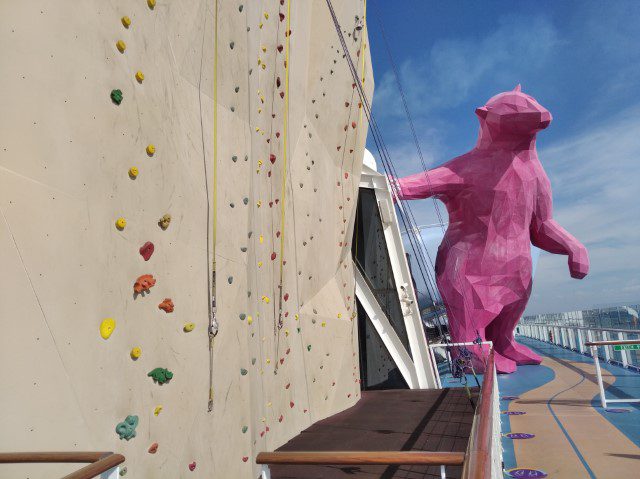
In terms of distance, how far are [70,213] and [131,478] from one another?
101 centimetres

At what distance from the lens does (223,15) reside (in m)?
2.71

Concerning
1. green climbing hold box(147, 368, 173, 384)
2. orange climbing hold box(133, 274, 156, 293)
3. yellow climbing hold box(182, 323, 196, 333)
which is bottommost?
green climbing hold box(147, 368, 173, 384)

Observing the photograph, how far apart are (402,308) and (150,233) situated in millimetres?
5194

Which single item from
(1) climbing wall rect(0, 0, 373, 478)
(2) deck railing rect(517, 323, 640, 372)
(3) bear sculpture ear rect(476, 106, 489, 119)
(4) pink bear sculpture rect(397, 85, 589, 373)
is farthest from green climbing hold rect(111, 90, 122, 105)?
(3) bear sculpture ear rect(476, 106, 489, 119)

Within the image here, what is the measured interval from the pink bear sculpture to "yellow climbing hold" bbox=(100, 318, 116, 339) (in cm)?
722

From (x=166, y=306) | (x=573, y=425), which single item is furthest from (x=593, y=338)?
(x=166, y=306)

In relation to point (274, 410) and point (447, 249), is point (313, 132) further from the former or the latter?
point (447, 249)

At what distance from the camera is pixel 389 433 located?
3.54m

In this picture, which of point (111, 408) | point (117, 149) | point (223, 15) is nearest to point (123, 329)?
point (111, 408)

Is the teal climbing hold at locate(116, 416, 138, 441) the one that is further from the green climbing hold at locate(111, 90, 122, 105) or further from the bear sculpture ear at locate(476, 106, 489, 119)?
the bear sculpture ear at locate(476, 106, 489, 119)

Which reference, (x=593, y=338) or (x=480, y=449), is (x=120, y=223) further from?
(x=593, y=338)

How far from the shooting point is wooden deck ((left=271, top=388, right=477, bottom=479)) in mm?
2711

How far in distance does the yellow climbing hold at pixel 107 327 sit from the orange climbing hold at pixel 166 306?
0.92 feet

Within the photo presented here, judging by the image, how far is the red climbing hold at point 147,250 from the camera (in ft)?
6.51
